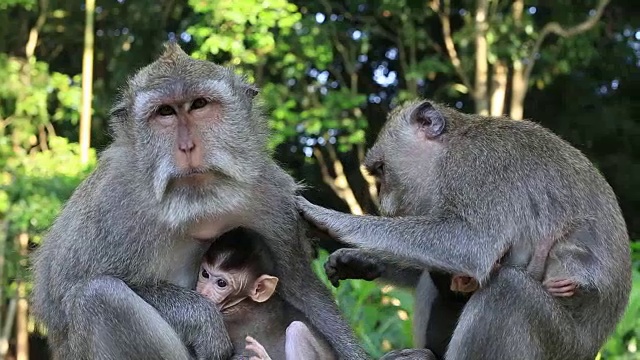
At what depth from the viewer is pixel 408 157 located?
169 inches

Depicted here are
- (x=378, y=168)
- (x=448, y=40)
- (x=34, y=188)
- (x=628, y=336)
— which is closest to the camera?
(x=378, y=168)

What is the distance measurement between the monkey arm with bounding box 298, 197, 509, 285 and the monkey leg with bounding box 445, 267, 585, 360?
0.13 meters

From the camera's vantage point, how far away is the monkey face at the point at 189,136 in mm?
3701

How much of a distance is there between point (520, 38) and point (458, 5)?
2910 millimetres

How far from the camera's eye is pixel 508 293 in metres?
3.64

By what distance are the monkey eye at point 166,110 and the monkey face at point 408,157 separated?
3.70 ft

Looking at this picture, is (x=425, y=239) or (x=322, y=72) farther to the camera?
(x=322, y=72)

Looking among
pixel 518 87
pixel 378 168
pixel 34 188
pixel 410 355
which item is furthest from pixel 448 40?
pixel 410 355

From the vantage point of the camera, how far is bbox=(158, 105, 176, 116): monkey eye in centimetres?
378

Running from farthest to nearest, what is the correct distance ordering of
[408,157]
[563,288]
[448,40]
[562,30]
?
1. [448,40]
2. [562,30]
3. [408,157]
4. [563,288]

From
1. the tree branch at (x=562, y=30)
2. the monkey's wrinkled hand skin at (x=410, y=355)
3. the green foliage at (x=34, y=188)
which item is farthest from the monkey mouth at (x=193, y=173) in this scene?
the tree branch at (x=562, y=30)

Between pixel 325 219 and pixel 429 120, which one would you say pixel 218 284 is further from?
pixel 429 120

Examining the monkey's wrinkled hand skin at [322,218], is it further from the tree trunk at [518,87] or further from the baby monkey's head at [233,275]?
the tree trunk at [518,87]

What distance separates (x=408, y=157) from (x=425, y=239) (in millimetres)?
549
